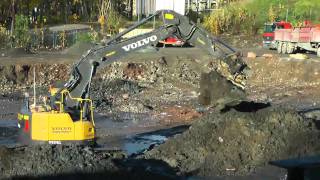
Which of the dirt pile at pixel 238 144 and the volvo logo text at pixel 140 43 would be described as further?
the volvo logo text at pixel 140 43

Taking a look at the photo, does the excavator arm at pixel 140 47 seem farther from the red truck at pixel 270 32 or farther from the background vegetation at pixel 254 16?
the background vegetation at pixel 254 16

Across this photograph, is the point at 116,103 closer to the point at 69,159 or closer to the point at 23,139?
the point at 23,139

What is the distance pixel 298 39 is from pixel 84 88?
2259 cm

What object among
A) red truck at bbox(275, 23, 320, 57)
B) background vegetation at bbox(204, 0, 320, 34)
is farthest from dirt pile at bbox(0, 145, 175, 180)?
background vegetation at bbox(204, 0, 320, 34)

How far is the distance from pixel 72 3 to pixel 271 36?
100 feet

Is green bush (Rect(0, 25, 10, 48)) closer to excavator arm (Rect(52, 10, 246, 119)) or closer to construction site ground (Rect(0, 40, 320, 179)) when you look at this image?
construction site ground (Rect(0, 40, 320, 179))

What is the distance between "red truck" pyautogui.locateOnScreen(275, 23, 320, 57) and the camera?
111ft

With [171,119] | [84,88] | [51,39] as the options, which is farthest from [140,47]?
[51,39]

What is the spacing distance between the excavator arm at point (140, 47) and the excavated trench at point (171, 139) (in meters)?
1.38

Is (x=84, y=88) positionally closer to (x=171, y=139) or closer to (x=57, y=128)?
(x=57, y=128)

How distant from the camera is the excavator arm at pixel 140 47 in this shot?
14.4 metres

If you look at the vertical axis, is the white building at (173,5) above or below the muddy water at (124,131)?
above

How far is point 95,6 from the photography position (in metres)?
62.2

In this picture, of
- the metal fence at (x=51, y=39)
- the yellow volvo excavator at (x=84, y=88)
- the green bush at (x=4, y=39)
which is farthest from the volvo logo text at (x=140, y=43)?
the metal fence at (x=51, y=39)
